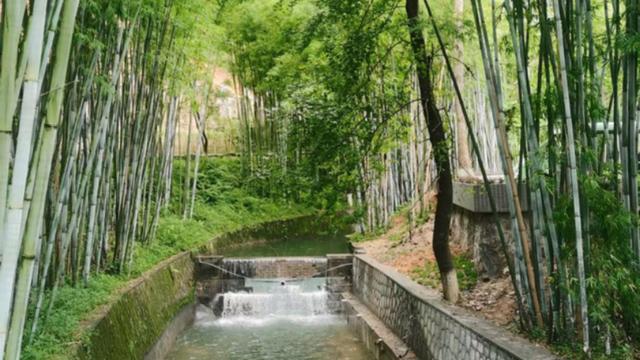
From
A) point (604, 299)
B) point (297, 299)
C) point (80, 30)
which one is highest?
point (80, 30)

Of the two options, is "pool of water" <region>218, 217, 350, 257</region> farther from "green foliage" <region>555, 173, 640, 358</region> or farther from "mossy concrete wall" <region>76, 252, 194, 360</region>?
"green foliage" <region>555, 173, 640, 358</region>

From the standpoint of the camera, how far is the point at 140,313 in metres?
5.65

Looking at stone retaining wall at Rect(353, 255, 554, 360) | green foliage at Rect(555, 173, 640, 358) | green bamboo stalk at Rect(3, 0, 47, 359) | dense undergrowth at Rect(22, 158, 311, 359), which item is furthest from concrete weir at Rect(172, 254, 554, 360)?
green bamboo stalk at Rect(3, 0, 47, 359)

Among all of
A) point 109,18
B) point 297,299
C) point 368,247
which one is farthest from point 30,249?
point 368,247

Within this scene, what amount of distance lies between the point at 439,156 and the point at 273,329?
373cm

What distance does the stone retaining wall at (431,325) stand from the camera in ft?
10.8

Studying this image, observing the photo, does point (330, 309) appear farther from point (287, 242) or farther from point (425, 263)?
point (287, 242)

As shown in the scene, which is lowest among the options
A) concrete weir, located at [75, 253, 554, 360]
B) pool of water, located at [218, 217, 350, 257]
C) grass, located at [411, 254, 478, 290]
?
concrete weir, located at [75, 253, 554, 360]

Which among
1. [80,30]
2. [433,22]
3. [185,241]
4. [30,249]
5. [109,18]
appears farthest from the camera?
[185,241]

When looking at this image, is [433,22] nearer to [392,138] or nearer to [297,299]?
[392,138]

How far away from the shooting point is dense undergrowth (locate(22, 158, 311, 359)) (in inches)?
154

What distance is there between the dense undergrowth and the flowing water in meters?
1.01

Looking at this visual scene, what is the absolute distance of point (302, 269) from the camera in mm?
9281

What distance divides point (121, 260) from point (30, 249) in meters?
4.33
